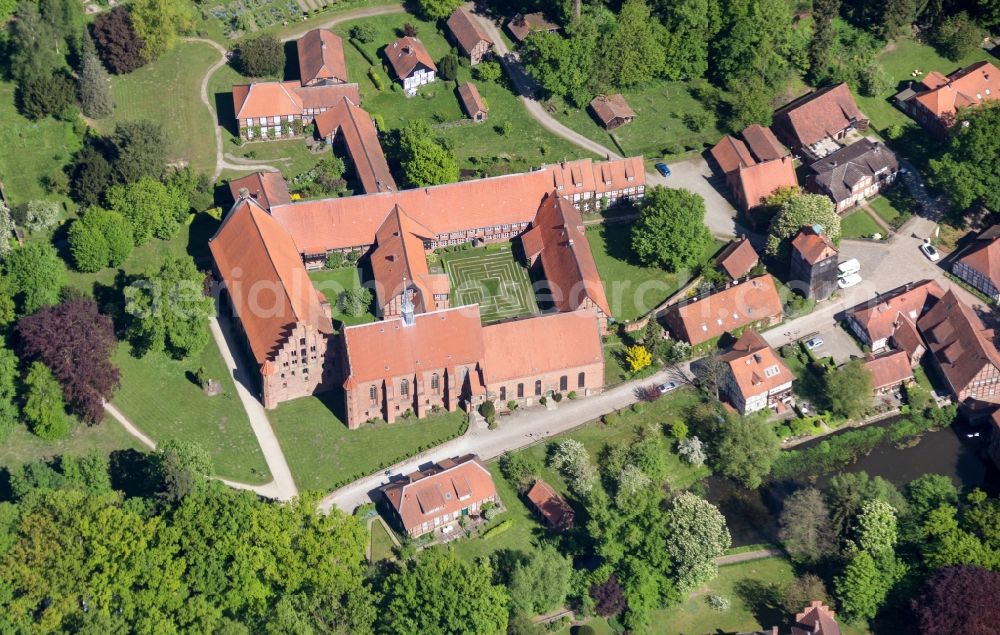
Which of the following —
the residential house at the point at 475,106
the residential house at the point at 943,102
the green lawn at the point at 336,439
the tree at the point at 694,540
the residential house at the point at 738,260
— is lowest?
the green lawn at the point at 336,439

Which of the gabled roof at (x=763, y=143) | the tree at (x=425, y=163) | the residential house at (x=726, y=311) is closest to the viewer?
the residential house at (x=726, y=311)

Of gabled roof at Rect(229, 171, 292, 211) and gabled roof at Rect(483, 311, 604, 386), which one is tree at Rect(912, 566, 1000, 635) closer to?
gabled roof at Rect(483, 311, 604, 386)

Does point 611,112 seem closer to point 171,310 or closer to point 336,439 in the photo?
point 336,439

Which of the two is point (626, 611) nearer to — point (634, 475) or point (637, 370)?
point (634, 475)

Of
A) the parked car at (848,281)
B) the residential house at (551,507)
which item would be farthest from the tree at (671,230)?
the residential house at (551,507)

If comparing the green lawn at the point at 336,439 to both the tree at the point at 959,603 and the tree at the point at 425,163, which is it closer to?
the tree at the point at 425,163

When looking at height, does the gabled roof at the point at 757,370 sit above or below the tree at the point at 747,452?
above
